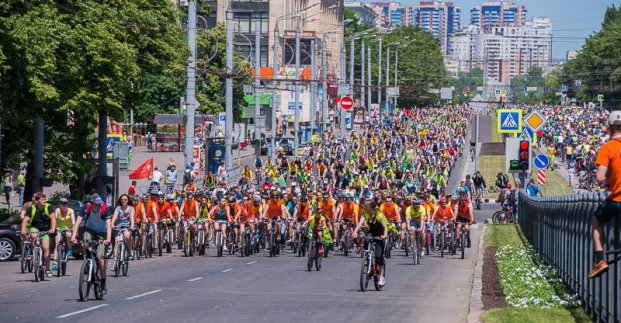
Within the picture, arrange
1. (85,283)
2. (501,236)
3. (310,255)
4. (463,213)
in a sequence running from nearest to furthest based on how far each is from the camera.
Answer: (85,283)
(310,255)
(463,213)
(501,236)

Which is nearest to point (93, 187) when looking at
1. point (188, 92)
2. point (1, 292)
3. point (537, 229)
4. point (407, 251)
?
point (188, 92)

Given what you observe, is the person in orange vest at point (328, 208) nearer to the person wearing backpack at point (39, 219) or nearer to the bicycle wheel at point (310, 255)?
the bicycle wheel at point (310, 255)

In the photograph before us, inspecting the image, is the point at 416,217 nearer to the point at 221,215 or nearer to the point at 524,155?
the point at 221,215

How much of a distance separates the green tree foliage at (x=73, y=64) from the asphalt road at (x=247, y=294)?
17.0 ft

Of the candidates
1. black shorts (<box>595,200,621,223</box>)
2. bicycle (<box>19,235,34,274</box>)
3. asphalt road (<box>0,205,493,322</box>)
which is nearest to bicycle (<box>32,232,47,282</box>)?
asphalt road (<box>0,205,493,322</box>)

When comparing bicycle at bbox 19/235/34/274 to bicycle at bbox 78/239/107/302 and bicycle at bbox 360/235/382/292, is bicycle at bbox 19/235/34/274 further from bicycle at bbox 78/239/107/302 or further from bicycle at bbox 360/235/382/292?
bicycle at bbox 360/235/382/292

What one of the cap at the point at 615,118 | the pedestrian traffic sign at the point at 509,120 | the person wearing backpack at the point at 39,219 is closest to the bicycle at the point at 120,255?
Answer: the person wearing backpack at the point at 39,219

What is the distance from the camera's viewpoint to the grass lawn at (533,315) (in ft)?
50.5

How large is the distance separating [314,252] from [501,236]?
13160 millimetres

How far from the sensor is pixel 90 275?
66.7ft

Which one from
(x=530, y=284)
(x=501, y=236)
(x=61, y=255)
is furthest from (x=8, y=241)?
(x=530, y=284)

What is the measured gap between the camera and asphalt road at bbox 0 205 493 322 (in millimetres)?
18344

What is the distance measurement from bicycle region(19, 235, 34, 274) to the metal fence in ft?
33.5

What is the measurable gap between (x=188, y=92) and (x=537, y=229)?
64.8 ft
